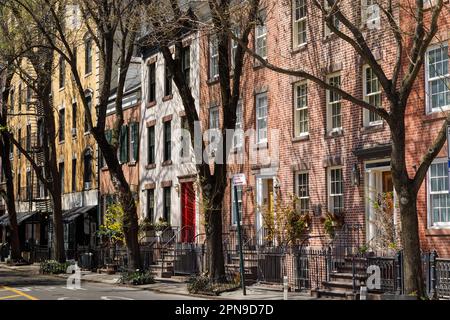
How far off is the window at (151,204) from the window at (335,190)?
14323 mm

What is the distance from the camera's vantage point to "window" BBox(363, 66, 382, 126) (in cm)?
2267

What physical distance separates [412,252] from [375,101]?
27.3 feet

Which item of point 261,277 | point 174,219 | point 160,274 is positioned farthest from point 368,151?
point 174,219

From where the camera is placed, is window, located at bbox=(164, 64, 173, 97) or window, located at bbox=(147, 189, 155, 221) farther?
window, located at bbox=(147, 189, 155, 221)

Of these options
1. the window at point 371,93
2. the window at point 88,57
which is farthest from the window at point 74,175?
the window at point 371,93

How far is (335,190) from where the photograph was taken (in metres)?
24.5

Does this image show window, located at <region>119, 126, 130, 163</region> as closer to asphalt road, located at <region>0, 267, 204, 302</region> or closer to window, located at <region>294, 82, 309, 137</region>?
asphalt road, located at <region>0, 267, 204, 302</region>

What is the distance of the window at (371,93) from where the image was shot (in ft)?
74.4

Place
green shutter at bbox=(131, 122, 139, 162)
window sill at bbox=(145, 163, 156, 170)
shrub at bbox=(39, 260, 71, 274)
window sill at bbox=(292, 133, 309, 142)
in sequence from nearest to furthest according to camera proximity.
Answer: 1. window sill at bbox=(292, 133, 309, 142)
2. shrub at bbox=(39, 260, 71, 274)
3. window sill at bbox=(145, 163, 156, 170)
4. green shutter at bbox=(131, 122, 139, 162)

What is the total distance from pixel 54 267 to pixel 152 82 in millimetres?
10220

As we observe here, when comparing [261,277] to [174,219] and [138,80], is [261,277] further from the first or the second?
[138,80]

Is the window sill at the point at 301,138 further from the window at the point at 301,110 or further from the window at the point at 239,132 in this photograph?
the window at the point at 239,132

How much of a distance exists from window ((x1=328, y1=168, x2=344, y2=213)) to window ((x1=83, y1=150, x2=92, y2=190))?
22.8m

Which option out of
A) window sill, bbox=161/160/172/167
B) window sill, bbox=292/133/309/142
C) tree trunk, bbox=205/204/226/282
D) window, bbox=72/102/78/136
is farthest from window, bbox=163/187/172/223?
window, bbox=72/102/78/136
